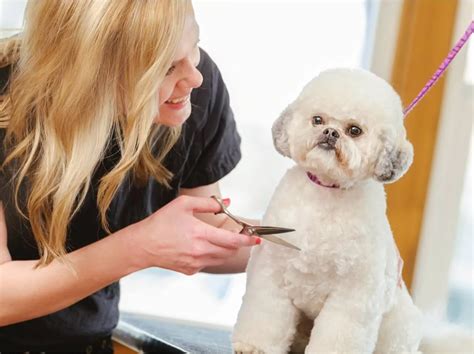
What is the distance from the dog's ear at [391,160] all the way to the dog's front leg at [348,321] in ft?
0.43

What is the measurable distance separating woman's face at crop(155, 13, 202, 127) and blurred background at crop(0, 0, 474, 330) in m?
0.71

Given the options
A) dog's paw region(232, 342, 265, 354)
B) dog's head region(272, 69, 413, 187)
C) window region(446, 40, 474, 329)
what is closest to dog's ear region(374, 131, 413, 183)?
A: dog's head region(272, 69, 413, 187)

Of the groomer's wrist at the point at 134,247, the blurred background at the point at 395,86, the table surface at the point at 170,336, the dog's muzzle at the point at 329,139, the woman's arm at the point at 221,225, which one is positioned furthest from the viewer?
the blurred background at the point at 395,86

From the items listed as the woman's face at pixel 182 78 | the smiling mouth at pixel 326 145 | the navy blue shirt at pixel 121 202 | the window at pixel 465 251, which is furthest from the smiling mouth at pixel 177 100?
the window at pixel 465 251

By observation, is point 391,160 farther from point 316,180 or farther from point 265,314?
point 265,314

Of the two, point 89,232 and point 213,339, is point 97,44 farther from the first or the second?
point 213,339

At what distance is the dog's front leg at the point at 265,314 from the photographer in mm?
904

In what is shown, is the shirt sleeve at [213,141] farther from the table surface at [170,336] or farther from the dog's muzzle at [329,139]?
the dog's muzzle at [329,139]

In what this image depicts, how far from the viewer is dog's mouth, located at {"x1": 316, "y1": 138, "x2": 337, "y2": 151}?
85 cm

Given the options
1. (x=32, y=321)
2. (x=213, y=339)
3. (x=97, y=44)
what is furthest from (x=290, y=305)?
(x=32, y=321)

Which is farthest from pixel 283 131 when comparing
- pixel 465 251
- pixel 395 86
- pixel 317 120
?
pixel 465 251

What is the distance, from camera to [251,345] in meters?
0.91

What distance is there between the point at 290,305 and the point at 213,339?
0.84 feet

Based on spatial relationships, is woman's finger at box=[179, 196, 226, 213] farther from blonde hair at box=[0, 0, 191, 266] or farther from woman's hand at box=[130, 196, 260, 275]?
blonde hair at box=[0, 0, 191, 266]
